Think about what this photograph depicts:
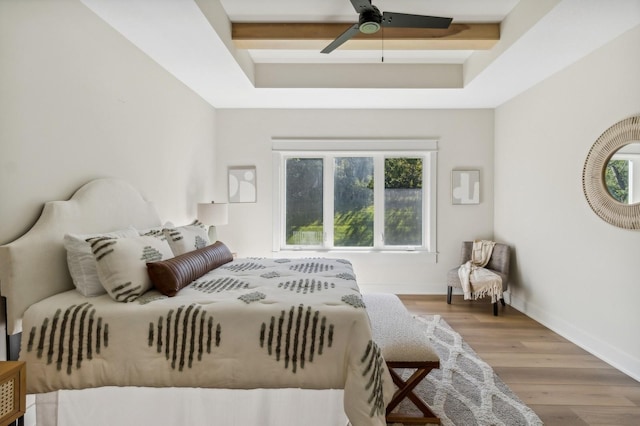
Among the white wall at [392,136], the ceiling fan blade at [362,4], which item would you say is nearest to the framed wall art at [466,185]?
the white wall at [392,136]

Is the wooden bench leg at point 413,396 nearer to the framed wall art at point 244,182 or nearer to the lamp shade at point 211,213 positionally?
the lamp shade at point 211,213

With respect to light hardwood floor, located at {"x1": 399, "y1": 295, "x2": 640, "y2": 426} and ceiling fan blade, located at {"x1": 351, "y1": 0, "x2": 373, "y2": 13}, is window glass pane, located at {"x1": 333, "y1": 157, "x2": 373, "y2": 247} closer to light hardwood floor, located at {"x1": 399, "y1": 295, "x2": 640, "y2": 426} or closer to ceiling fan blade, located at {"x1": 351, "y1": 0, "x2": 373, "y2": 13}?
light hardwood floor, located at {"x1": 399, "y1": 295, "x2": 640, "y2": 426}

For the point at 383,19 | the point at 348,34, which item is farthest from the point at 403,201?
the point at 383,19

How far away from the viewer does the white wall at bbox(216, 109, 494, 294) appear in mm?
4438

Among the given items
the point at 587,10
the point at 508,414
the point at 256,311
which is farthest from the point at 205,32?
the point at 508,414

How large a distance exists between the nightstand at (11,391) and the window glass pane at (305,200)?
11.2ft

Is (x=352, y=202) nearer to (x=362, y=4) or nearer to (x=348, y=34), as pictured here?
(x=348, y=34)

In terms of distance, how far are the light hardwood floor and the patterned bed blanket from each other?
4.02 ft

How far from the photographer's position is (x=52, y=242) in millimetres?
1749

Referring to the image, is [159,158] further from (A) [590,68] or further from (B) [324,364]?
(A) [590,68]

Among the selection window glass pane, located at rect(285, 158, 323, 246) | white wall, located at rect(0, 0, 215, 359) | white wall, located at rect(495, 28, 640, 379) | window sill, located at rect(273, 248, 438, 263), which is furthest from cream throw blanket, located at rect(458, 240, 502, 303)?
white wall, located at rect(0, 0, 215, 359)

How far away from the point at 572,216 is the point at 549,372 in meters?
1.42

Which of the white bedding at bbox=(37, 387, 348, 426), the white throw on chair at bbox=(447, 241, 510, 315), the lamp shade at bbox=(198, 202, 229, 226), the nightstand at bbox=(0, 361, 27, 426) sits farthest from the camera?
the white throw on chair at bbox=(447, 241, 510, 315)

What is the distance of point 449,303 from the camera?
13.3ft
